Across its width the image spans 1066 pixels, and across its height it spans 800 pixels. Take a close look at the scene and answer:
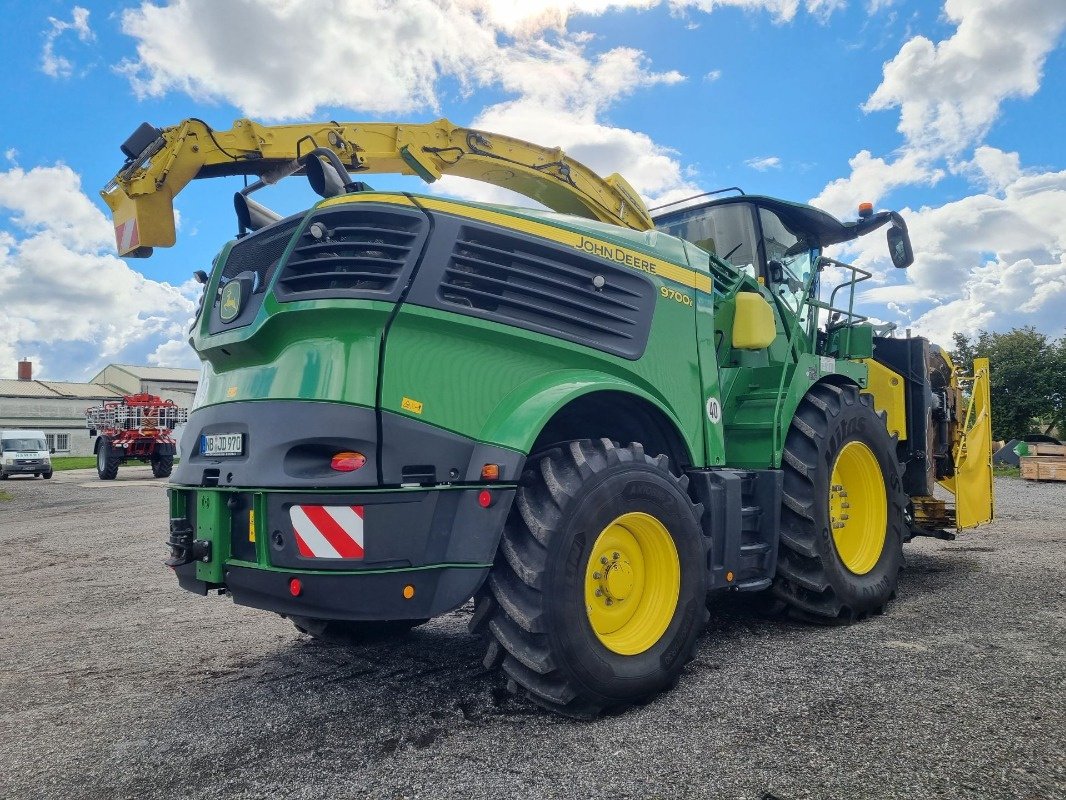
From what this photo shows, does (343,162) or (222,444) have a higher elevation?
(343,162)

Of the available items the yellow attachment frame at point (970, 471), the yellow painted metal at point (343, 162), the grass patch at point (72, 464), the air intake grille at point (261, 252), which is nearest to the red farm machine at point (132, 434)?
the grass patch at point (72, 464)

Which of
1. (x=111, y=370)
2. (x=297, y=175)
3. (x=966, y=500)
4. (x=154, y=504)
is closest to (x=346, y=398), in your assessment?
(x=297, y=175)

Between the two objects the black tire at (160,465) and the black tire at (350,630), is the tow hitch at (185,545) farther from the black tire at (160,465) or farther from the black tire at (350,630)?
the black tire at (160,465)

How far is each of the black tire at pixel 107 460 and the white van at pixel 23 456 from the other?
15.2 feet

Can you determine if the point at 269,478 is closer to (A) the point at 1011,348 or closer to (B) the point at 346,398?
(B) the point at 346,398

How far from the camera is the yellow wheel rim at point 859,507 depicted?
17.2ft

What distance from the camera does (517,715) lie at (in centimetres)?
326

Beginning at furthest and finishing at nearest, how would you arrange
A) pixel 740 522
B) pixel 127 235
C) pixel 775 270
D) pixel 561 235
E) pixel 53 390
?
pixel 53 390 → pixel 775 270 → pixel 127 235 → pixel 740 522 → pixel 561 235

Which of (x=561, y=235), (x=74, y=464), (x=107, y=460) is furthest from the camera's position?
(x=74, y=464)

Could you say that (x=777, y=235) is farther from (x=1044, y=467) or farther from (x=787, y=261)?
(x=1044, y=467)

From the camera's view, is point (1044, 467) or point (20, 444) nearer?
point (1044, 467)

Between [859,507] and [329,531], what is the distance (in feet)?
13.1

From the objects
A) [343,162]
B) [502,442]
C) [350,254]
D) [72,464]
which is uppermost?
[343,162]

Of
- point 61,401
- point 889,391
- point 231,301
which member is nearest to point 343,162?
point 231,301
